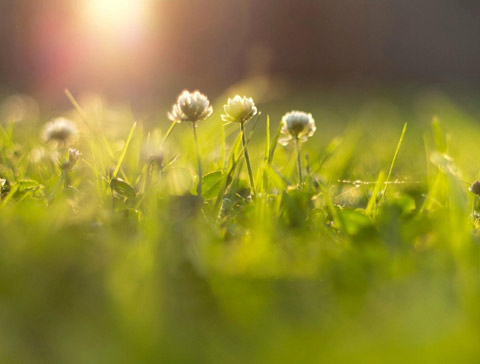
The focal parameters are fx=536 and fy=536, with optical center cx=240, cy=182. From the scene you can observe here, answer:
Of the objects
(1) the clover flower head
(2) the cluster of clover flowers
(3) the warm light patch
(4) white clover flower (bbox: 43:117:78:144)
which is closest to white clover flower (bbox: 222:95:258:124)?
(2) the cluster of clover flowers

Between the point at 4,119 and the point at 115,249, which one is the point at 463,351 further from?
the point at 4,119

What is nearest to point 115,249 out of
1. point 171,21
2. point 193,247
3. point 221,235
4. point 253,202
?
point 193,247

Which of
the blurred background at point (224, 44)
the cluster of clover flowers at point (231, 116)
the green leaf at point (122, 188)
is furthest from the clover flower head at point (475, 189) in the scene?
the blurred background at point (224, 44)

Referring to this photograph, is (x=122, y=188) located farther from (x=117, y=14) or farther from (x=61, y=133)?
(x=117, y=14)

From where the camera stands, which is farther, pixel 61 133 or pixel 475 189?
pixel 61 133

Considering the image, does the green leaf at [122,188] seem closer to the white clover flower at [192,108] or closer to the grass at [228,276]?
the grass at [228,276]

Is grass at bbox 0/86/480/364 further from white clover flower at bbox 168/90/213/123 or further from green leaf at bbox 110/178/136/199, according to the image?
white clover flower at bbox 168/90/213/123

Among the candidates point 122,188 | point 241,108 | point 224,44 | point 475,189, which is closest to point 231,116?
point 241,108
